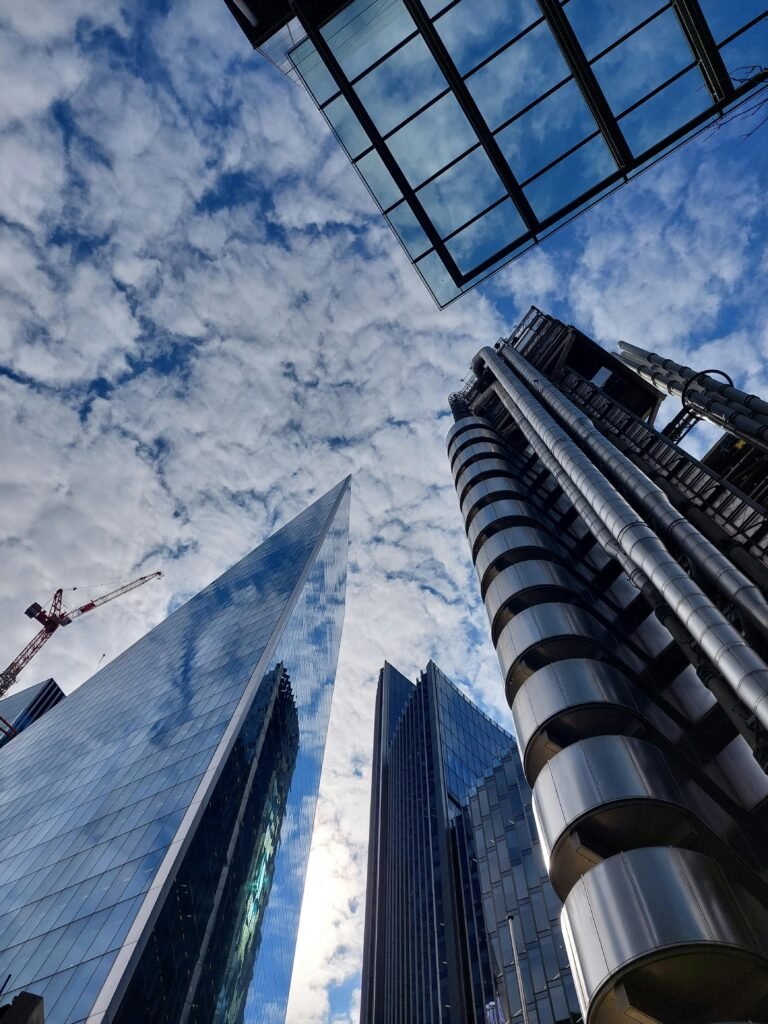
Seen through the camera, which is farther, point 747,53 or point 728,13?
point 747,53

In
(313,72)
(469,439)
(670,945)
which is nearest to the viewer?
(670,945)

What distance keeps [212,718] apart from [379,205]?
192 feet

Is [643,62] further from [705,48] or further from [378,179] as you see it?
[378,179]

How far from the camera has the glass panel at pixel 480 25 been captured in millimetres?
12688

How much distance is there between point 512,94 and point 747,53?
4.71 metres

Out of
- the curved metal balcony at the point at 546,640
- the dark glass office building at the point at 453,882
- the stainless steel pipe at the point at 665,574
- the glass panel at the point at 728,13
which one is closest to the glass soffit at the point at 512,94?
the glass panel at the point at 728,13

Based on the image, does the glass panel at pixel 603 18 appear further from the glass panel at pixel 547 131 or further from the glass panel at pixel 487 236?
the glass panel at pixel 487 236

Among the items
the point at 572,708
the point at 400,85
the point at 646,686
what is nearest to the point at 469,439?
the point at 646,686

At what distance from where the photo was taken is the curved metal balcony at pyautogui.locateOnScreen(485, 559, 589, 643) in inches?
1072

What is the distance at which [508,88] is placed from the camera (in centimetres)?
1374

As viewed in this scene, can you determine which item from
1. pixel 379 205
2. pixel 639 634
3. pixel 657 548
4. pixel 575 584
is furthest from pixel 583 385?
pixel 379 205

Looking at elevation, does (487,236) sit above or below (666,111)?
above

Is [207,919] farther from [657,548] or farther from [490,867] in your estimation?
[657,548]

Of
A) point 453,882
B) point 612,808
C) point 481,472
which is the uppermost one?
point 453,882
